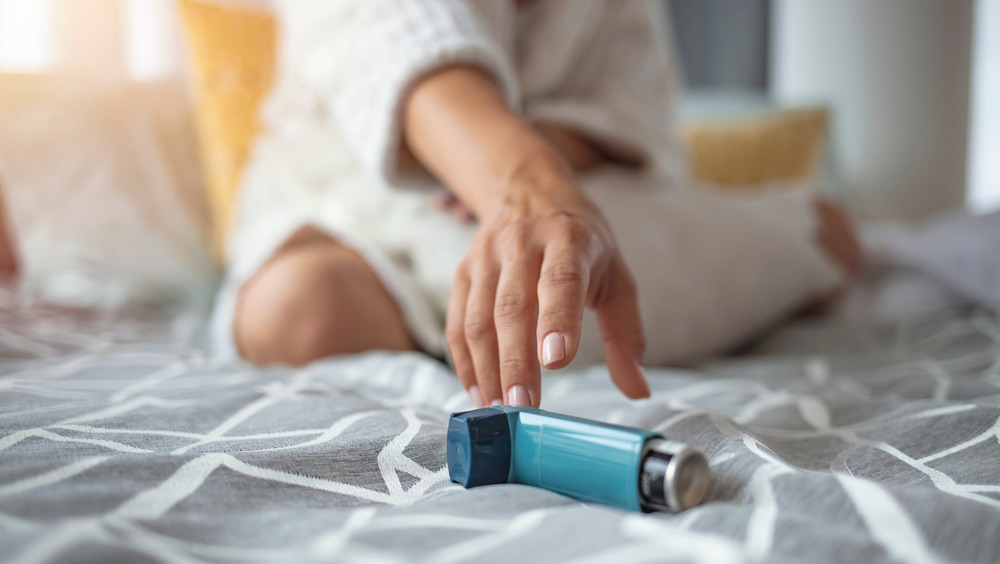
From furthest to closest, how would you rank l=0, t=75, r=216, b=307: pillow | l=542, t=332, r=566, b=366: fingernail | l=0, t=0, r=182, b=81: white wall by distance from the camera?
l=0, t=0, r=182, b=81: white wall → l=0, t=75, r=216, b=307: pillow → l=542, t=332, r=566, b=366: fingernail

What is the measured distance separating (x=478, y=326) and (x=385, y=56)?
0.38 meters

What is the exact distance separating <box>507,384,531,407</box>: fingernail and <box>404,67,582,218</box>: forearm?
6.2 inches

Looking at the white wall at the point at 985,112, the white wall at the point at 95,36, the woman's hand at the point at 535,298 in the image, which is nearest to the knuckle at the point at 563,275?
the woman's hand at the point at 535,298

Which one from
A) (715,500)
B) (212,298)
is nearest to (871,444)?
(715,500)

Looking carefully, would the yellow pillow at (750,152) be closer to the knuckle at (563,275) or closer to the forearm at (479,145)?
the forearm at (479,145)

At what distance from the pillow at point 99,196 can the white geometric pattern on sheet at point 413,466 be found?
394mm

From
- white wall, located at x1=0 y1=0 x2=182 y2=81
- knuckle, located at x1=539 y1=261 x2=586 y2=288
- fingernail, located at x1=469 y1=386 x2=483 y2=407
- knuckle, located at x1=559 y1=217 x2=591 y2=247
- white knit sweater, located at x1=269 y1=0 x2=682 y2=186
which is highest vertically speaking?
white wall, located at x1=0 y1=0 x2=182 y2=81

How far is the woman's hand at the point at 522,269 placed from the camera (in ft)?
1.39

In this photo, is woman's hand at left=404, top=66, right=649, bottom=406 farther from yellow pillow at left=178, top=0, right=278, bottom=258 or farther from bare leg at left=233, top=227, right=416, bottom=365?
yellow pillow at left=178, top=0, right=278, bottom=258

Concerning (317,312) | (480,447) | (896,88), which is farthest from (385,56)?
(896,88)

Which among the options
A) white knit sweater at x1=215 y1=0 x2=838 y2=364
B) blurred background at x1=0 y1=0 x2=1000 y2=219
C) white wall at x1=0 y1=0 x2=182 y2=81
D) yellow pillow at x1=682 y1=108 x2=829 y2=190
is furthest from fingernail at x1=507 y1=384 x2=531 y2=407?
blurred background at x1=0 y1=0 x2=1000 y2=219

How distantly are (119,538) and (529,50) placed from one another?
0.86 metres

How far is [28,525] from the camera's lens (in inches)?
11.1

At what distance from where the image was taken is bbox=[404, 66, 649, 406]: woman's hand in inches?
16.6
